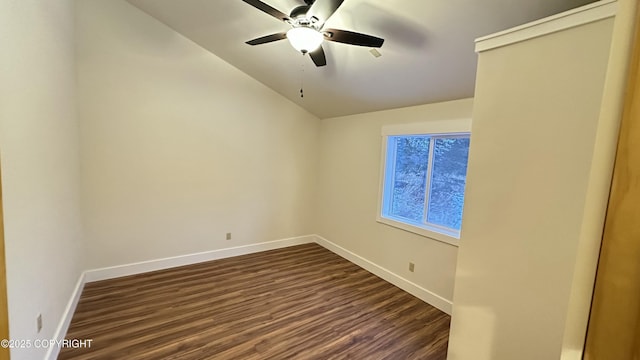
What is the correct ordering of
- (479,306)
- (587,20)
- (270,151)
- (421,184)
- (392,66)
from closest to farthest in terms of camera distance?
(587,20) → (479,306) → (392,66) → (421,184) → (270,151)

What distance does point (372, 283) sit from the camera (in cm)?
326

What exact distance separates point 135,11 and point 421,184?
3858mm

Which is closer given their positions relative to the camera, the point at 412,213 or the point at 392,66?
the point at 392,66

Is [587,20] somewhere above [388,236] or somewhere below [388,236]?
above

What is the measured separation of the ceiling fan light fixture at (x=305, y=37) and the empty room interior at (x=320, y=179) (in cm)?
2

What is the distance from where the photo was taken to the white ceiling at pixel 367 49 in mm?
1683

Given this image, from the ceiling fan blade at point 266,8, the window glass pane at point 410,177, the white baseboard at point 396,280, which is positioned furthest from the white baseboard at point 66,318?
the window glass pane at point 410,177

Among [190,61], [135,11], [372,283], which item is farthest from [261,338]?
[135,11]

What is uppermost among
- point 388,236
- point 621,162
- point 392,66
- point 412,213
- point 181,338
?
point 392,66

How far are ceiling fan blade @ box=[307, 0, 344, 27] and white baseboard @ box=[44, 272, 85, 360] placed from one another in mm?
2817

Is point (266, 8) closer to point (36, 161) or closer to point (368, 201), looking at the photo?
point (36, 161)

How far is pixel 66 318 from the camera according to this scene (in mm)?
2152

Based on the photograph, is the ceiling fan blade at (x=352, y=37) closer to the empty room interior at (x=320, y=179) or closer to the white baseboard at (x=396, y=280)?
the empty room interior at (x=320, y=179)

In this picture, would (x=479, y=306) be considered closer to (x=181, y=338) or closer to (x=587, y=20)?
(x=587, y=20)
